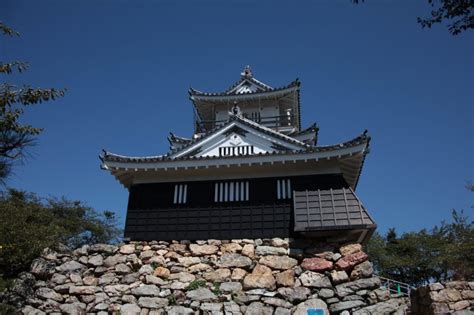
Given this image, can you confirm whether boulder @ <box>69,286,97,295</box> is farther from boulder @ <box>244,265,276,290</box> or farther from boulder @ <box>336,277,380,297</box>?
boulder @ <box>336,277,380,297</box>

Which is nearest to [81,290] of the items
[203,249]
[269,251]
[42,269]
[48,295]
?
[48,295]

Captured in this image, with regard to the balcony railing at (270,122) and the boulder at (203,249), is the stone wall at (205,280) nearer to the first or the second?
the boulder at (203,249)

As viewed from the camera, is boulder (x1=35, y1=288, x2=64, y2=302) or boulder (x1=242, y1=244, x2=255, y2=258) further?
boulder (x1=242, y1=244, x2=255, y2=258)

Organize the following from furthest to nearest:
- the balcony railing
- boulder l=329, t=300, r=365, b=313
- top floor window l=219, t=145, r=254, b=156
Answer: the balcony railing
top floor window l=219, t=145, r=254, b=156
boulder l=329, t=300, r=365, b=313

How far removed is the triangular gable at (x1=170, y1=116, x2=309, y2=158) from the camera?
14688 mm

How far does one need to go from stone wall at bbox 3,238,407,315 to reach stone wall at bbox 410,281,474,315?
0.82m

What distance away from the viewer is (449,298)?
9.33 m

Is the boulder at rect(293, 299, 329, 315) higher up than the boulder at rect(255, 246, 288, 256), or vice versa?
the boulder at rect(255, 246, 288, 256)

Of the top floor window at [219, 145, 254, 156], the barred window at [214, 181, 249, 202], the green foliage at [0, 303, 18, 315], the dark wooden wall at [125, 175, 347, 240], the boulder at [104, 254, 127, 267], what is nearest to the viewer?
the green foliage at [0, 303, 18, 315]

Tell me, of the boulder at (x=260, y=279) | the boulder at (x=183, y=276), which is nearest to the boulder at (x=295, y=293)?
the boulder at (x=260, y=279)

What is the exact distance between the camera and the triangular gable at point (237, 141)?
48.2 ft

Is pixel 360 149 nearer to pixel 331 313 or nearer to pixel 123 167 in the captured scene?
pixel 331 313

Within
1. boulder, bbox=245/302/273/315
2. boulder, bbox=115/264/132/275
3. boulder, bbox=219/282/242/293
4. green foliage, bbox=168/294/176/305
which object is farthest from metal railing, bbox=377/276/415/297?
boulder, bbox=115/264/132/275

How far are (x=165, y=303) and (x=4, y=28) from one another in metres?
7.88
